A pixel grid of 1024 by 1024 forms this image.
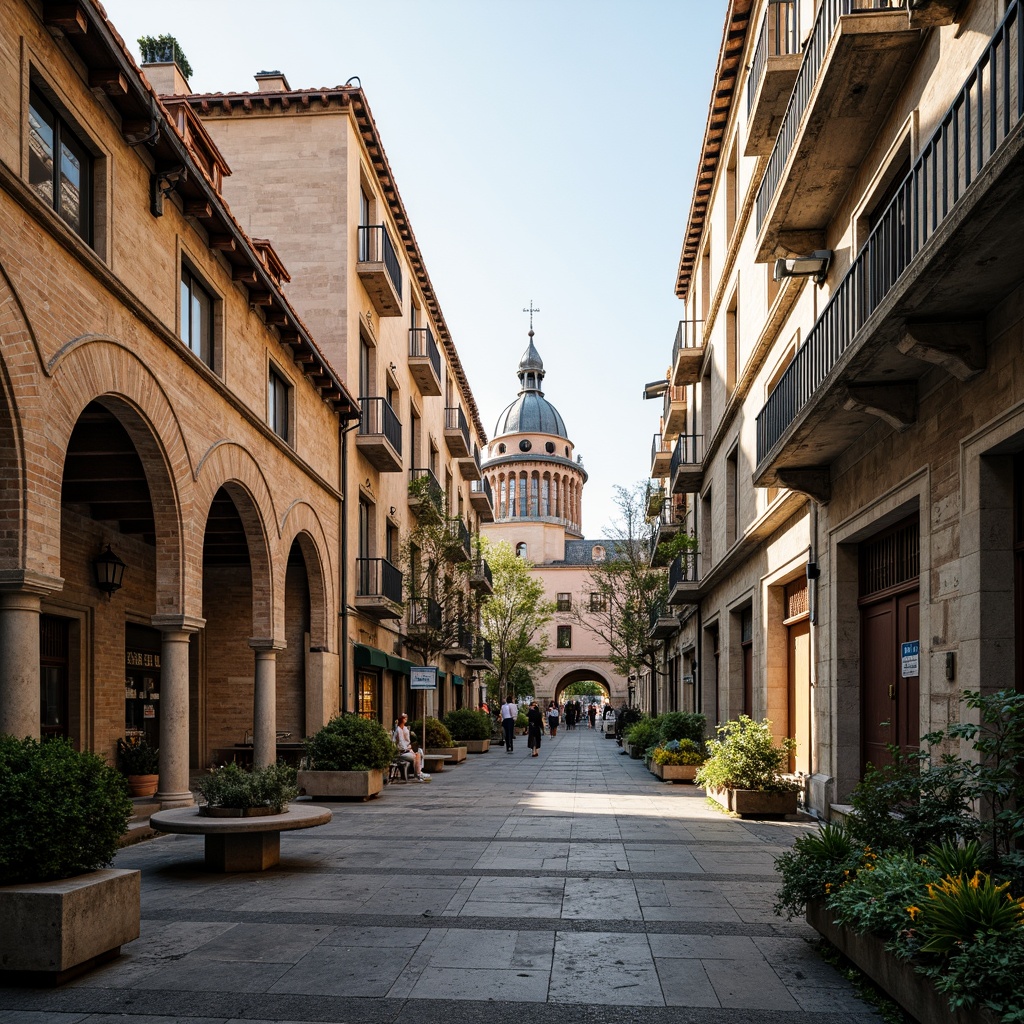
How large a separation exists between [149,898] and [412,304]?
25812 millimetres

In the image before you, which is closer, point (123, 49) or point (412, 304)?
point (123, 49)

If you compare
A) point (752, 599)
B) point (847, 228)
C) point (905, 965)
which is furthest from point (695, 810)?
point (905, 965)

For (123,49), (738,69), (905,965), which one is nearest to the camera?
(905,965)

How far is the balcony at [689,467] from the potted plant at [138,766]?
15206mm

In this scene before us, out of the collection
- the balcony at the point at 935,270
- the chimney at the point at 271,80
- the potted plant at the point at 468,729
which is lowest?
the potted plant at the point at 468,729

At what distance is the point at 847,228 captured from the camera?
12922 millimetres

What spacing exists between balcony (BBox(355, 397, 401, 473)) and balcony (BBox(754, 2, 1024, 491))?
45.6 ft

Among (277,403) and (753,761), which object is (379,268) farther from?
(753,761)

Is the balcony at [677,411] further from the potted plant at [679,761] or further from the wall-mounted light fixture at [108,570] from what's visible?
the wall-mounted light fixture at [108,570]

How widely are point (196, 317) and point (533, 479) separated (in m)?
76.2

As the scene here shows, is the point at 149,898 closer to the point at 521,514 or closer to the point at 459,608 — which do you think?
the point at 459,608

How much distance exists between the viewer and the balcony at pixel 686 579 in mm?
27453

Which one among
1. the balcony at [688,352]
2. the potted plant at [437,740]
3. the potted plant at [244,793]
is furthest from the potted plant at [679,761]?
the potted plant at [244,793]

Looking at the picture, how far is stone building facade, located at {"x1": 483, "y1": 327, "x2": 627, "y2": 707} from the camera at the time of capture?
8488 centimetres
